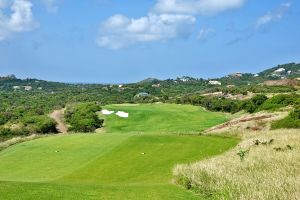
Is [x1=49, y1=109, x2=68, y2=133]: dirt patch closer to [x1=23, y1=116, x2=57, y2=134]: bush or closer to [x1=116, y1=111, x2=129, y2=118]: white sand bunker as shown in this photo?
[x1=23, y1=116, x2=57, y2=134]: bush


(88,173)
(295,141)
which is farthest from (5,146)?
(295,141)

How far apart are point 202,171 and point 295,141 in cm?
1210

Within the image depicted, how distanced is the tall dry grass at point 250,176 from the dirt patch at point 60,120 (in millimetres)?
68001

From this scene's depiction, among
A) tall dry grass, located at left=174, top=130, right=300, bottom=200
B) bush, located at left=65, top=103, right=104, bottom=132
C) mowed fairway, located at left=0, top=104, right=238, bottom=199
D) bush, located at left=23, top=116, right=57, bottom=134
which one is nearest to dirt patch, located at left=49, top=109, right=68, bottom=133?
bush, located at left=65, top=103, right=104, bottom=132

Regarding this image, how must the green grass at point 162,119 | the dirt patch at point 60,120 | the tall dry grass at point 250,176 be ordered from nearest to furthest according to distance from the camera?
the tall dry grass at point 250,176
the green grass at point 162,119
the dirt patch at point 60,120

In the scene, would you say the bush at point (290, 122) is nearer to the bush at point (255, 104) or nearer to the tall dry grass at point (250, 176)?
the tall dry grass at point (250, 176)

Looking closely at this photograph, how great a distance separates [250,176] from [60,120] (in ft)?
295

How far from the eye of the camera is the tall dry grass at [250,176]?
57.3ft

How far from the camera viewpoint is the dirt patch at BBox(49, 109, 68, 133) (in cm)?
9506

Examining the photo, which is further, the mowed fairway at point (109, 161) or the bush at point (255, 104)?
the bush at point (255, 104)

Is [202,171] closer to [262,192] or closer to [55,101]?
[262,192]

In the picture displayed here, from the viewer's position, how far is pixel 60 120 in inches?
4259

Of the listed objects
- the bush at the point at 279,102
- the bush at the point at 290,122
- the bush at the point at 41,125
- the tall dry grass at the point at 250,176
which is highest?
the bush at the point at 279,102

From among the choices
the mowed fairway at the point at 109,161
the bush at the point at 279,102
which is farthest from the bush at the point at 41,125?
the mowed fairway at the point at 109,161
